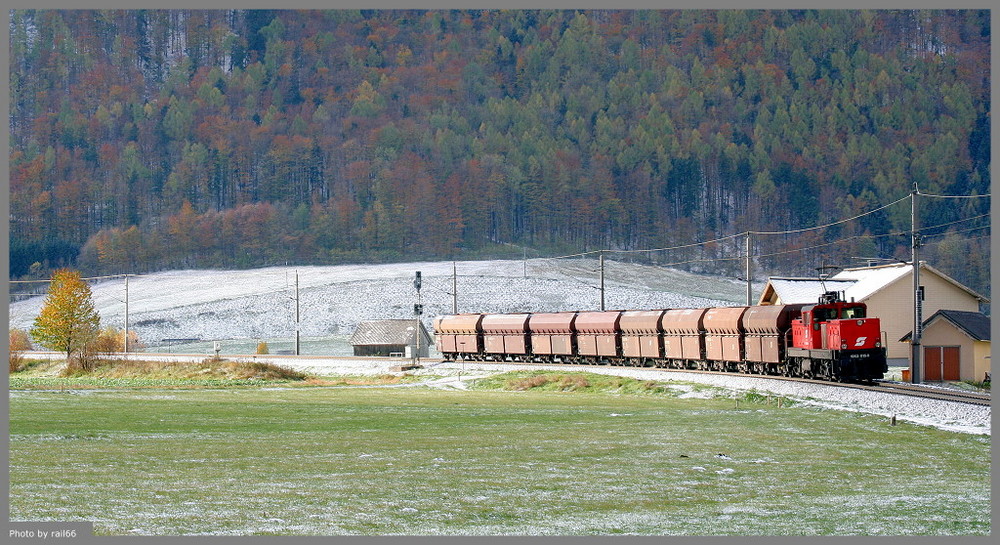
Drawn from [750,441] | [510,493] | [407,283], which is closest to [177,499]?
[510,493]

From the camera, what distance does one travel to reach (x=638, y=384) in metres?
52.5

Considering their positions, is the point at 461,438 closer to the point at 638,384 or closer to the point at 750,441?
the point at 750,441

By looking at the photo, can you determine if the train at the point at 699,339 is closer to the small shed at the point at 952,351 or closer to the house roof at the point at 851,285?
the house roof at the point at 851,285

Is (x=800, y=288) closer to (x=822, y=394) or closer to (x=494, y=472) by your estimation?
(x=822, y=394)

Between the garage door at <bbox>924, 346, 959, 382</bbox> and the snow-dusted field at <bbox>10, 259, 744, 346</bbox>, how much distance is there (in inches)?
3336

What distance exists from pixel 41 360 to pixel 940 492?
3163 inches

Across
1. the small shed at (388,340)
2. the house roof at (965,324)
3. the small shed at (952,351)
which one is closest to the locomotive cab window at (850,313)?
the house roof at (965,324)

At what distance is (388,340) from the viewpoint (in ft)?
344

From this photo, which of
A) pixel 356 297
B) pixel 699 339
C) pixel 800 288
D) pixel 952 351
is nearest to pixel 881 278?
pixel 800 288

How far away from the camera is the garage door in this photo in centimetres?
6066

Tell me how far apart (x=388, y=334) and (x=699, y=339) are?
52.1 metres

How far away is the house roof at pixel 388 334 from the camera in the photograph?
105 m

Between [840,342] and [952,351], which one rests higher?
[840,342]

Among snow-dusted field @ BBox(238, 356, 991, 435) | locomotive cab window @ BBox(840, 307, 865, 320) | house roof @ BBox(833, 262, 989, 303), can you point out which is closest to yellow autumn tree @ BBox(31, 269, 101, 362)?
snow-dusted field @ BBox(238, 356, 991, 435)
